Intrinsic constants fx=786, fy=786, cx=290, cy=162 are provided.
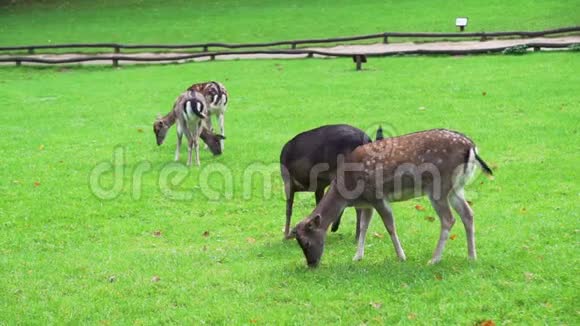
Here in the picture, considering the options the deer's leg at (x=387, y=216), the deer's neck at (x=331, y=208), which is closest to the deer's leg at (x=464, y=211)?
the deer's leg at (x=387, y=216)

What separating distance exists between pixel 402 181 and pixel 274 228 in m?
2.72

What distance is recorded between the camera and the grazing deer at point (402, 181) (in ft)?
25.9

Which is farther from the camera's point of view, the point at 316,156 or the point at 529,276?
the point at 316,156

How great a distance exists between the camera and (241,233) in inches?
400

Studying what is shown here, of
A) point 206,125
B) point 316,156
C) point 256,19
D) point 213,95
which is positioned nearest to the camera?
point 316,156

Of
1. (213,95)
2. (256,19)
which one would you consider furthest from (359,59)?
(256,19)

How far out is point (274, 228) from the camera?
33.8 ft

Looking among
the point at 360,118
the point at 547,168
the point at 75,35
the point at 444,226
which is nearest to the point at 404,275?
the point at 444,226

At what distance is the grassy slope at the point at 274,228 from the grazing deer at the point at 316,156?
2.32 ft

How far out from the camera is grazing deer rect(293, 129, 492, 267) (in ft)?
25.9

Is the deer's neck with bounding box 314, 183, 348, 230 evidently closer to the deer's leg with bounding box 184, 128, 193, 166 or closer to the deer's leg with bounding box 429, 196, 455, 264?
the deer's leg with bounding box 429, 196, 455, 264

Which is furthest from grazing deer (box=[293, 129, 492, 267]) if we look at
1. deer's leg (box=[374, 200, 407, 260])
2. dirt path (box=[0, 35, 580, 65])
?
dirt path (box=[0, 35, 580, 65])

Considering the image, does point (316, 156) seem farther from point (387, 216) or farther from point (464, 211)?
point (464, 211)

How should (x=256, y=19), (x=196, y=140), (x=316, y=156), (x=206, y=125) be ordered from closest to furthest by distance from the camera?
(x=316, y=156), (x=196, y=140), (x=206, y=125), (x=256, y=19)
